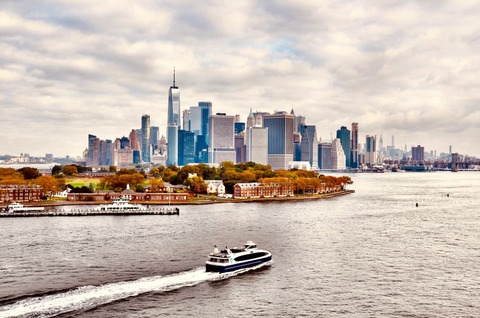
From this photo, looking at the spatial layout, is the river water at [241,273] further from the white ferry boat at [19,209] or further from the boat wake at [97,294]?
the white ferry boat at [19,209]

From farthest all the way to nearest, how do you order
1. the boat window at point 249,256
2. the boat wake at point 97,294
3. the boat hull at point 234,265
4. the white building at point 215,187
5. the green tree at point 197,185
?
the white building at point 215,187 → the green tree at point 197,185 → the boat window at point 249,256 → the boat hull at point 234,265 → the boat wake at point 97,294

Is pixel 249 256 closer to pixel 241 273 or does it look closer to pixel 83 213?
pixel 241 273

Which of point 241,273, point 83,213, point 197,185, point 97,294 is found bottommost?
point 241,273

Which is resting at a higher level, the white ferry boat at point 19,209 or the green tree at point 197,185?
the green tree at point 197,185

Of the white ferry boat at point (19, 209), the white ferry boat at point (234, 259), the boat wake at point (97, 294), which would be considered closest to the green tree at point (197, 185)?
the white ferry boat at point (19, 209)

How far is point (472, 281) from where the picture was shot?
43.3m

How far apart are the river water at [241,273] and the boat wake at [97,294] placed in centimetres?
7

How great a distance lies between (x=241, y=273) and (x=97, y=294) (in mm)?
13587

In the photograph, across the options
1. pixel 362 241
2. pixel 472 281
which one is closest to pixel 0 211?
pixel 362 241

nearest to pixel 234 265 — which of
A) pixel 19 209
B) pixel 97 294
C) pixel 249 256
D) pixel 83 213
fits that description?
pixel 249 256

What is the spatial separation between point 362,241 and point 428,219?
90.4 feet

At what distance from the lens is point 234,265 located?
46844 millimetres

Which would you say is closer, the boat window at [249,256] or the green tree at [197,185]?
the boat window at [249,256]

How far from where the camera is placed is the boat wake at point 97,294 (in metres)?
34.6
